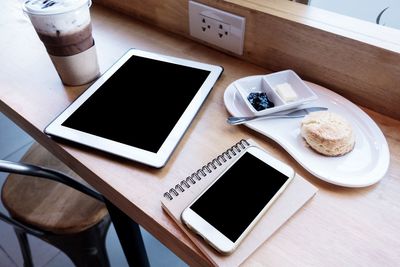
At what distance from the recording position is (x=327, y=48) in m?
0.60

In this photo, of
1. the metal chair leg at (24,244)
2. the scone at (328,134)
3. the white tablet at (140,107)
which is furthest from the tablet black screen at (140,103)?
the metal chair leg at (24,244)

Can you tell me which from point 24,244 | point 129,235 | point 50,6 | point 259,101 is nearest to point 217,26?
point 259,101

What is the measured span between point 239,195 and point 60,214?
19.8 inches

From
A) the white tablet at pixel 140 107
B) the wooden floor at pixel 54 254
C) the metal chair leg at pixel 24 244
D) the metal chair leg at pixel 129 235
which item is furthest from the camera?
the wooden floor at pixel 54 254

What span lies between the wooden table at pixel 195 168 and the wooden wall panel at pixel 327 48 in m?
0.04

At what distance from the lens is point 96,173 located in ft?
1.69

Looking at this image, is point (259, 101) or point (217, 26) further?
point (217, 26)

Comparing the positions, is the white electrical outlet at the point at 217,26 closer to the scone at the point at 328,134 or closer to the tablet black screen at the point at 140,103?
the tablet black screen at the point at 140,103

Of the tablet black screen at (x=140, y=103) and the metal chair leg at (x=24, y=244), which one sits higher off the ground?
the tablet black screen at (x=140, y=103)

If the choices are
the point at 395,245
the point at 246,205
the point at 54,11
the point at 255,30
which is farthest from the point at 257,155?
the point at 54,11

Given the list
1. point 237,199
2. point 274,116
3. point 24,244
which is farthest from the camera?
point 24,244

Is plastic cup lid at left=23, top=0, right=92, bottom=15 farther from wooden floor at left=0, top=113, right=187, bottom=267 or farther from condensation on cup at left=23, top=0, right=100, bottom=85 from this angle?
wooden floor at left=0, top=113, right=187, bottom=267

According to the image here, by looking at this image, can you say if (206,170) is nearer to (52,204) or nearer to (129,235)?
(129,235)

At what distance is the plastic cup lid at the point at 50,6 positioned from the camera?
56 cm
